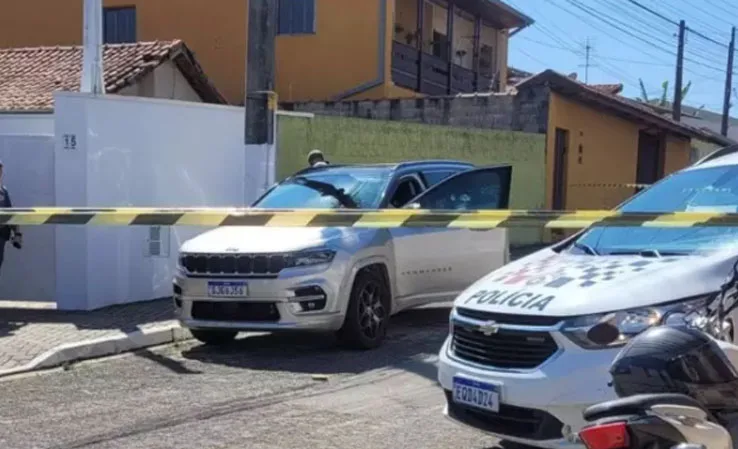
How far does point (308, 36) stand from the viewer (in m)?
24.8

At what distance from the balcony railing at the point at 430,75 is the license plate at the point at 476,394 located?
2036 centimetres

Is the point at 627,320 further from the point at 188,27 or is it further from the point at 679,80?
the point at 679,80

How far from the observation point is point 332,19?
80.3ft

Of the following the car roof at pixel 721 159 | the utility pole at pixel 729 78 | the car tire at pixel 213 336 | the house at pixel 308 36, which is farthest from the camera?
the utility pole at pixel 729 78

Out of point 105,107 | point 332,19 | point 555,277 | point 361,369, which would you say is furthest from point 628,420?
point 332,19

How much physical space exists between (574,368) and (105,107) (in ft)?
25.1

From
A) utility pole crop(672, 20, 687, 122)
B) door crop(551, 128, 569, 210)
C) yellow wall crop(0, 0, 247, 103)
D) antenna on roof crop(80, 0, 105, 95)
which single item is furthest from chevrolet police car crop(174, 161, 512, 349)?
utility pole crop(672, 20, 687, 122)

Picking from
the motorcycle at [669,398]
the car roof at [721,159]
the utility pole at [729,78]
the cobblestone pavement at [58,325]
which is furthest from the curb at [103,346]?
the utility pole at [729,78]

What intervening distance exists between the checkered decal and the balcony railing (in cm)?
1990

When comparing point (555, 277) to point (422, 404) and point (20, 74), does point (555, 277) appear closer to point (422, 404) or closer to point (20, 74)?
point (422, 404)

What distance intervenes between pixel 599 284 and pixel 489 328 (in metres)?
0.61

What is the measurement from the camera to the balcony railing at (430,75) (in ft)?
83.1

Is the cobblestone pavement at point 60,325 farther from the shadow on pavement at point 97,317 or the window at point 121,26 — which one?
the window at point 121,26

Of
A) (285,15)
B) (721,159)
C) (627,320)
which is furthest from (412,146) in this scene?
(627,320)
